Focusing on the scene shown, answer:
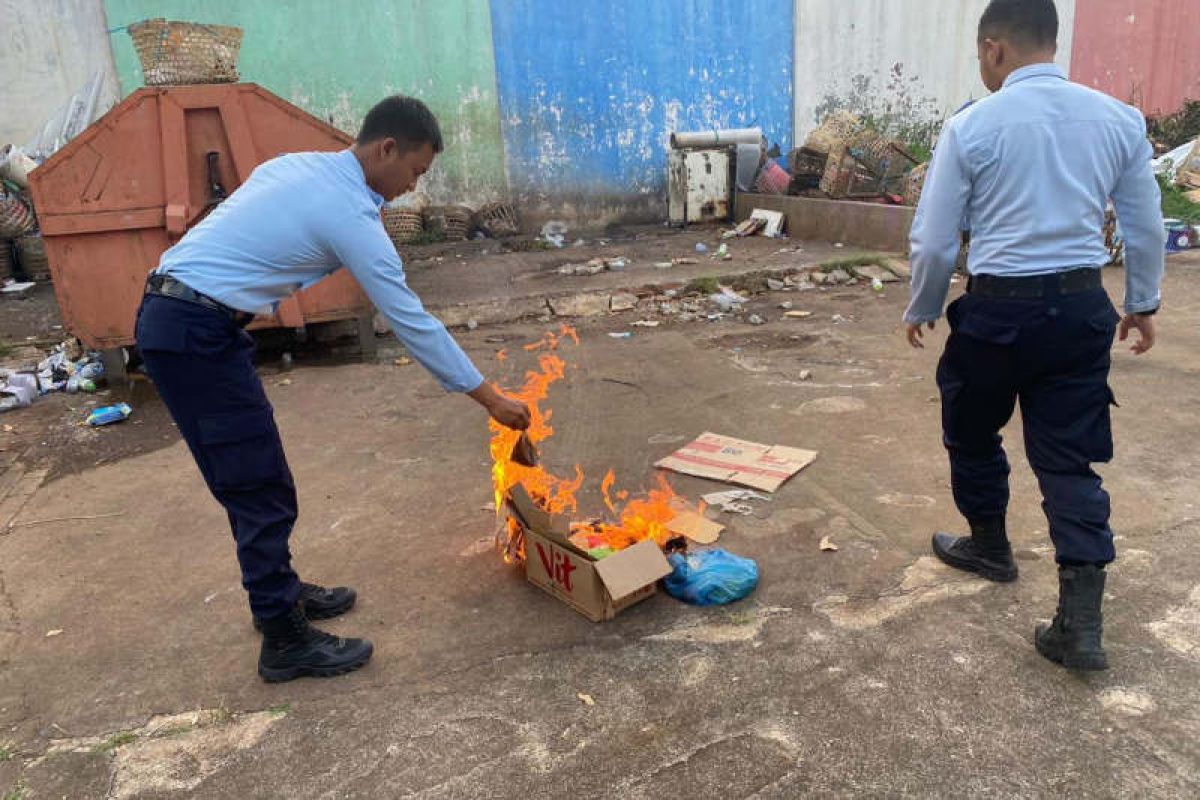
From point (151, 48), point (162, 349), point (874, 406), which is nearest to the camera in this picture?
point (162, 349)

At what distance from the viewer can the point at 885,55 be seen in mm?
12766

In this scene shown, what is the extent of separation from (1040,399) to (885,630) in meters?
0.87

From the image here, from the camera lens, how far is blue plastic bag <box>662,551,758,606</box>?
2896mm

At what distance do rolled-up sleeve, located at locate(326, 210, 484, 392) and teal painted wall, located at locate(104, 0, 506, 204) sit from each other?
934 cm

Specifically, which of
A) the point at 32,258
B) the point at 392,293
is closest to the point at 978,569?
the point at 392,293

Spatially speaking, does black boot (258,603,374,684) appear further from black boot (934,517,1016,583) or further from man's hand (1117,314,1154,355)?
man's hand (1117,314,1154,355)

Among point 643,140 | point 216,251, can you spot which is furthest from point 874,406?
point 643,140

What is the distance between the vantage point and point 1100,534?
2430 millimetres

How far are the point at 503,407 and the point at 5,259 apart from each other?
9.61 meters

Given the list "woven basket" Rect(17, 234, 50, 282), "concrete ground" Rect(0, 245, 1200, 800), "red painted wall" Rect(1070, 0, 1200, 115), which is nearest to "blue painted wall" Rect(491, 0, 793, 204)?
"red painted wall" Rect(1070, 0, 1200, 115)

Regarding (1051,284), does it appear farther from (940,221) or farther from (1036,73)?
(1036,73)

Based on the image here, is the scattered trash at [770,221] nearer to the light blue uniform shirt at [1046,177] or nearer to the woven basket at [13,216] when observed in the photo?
the light blue uniform shirt at [1046,177]

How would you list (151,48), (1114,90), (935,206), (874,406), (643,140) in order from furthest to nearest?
(1114,90) → (643,140) → (151,48) → (874,406) → (935,206)

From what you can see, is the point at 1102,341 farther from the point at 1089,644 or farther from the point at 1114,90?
the point at 1114,90
